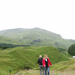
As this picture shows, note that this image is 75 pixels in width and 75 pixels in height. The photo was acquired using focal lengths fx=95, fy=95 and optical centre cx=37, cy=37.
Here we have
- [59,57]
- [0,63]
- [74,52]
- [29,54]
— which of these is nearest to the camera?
[0,63]

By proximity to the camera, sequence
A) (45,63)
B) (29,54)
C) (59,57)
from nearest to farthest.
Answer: (45,63)
(29,54)
(59,57)

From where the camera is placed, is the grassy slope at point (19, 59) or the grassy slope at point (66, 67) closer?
the grassy slope at point (66, 67)

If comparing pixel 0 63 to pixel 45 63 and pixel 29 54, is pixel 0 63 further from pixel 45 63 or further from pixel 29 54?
pixel 45 63

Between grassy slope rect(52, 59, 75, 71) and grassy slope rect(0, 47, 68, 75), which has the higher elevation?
grassy slope rect(52, 59, 75, 71)

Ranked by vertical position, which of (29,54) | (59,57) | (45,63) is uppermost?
(45,63)

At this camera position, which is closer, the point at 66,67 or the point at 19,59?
the point at 66,67

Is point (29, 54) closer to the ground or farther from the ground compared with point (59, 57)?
farther from the ground

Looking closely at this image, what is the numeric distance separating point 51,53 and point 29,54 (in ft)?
143

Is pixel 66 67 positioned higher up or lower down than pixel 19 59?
higher up

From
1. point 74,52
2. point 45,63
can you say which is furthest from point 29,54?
point 45,63

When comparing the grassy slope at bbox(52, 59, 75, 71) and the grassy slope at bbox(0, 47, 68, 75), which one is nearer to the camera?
the grassy slope at bbox(52, 59, 75, 71)

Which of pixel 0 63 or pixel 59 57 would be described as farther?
pixel 59 57

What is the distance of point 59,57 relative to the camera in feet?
520

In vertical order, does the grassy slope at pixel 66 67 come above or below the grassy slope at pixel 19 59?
above
